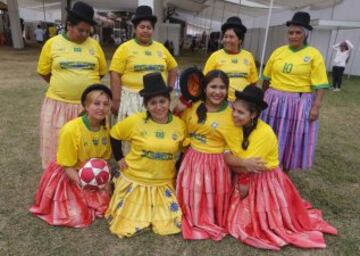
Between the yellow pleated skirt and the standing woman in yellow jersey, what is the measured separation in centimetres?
81

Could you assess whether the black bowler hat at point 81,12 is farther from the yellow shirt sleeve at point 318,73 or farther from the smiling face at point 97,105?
the yellow shirt sleeve at point 318,73

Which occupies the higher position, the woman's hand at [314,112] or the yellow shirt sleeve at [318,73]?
the yellow shirt sleeve at [318,73]

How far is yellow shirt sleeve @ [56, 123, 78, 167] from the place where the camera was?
3.04 metres

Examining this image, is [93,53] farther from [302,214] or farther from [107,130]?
[302,214]

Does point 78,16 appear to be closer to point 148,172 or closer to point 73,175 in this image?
point 73,175

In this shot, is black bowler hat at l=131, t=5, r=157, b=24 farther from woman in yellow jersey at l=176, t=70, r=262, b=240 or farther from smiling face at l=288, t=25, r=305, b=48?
smiling face at l=288, t=25, r=305, b=48

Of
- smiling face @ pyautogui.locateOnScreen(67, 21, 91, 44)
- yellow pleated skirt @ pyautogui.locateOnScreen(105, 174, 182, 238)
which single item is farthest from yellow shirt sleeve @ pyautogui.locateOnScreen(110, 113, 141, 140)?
smiling face @ pyautogui.locateOnScreen(67, 21, 91, 44)

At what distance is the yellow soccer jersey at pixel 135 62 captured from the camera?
133 inches

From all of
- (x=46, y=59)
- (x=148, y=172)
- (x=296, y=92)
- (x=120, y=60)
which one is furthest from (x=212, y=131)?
(x=46, y=59)

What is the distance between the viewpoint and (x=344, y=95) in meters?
11.3

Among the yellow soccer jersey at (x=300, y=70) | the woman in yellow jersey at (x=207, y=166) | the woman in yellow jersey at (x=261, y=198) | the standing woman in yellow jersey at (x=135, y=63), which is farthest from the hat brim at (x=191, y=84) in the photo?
the yellow soccer jersey at (x=300, y=70)

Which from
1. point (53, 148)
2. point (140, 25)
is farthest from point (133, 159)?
point (140, 25)

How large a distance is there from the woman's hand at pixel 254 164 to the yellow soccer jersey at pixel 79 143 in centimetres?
132

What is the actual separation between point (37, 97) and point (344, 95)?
9.38 meters
